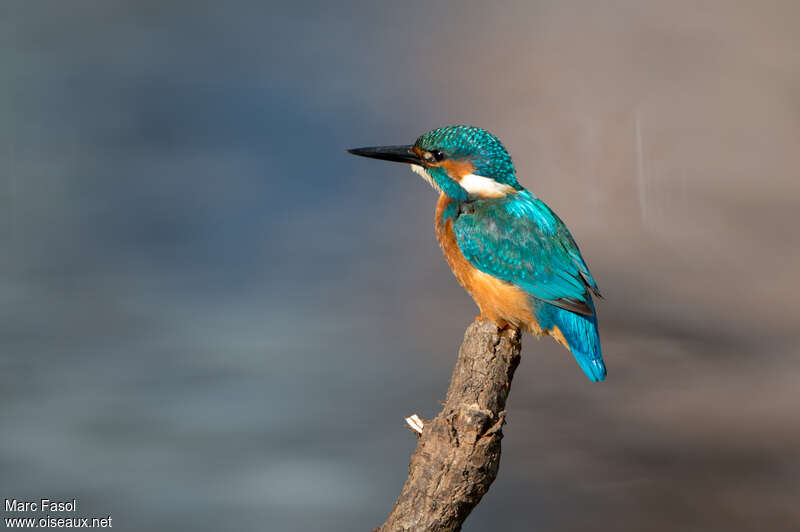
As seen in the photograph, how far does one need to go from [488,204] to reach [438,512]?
1428 millimetres

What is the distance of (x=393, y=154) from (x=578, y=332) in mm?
1295

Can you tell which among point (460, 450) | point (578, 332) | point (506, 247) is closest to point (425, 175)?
point (506, 247)

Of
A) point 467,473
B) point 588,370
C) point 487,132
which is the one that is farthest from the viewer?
point 487,132

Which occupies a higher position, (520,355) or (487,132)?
(487,132)

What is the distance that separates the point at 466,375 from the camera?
297 cm

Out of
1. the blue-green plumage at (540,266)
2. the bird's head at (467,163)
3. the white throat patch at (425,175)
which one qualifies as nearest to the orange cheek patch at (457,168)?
the bird's head at (467,163)

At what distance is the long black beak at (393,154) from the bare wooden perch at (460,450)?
3.44ft

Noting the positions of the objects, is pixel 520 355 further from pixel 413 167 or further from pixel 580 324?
pixel 413 167

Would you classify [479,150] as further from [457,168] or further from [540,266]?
[540,266]

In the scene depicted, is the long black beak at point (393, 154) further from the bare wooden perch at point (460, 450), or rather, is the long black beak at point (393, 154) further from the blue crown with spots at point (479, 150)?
the bare wooden perch at point (460, 450)

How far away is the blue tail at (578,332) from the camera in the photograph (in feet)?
10.2

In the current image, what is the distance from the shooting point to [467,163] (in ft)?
10.9

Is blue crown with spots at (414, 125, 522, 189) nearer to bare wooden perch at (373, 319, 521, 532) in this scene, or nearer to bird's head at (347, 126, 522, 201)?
bird's head at (347, 126, 522, 201)

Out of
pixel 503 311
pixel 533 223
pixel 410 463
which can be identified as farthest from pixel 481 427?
pixel 533 223
